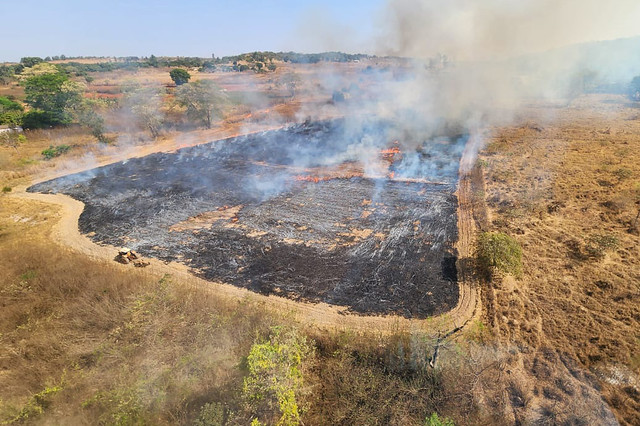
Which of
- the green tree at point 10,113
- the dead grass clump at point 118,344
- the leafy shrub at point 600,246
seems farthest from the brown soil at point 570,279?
the green tree at point 10,113

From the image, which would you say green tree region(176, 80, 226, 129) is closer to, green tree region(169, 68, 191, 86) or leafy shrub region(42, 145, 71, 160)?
leafy shrub region(42, 145, 71, 160)

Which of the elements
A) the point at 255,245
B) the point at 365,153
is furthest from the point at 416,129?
A: the point at 255,245

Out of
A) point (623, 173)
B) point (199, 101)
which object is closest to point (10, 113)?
point (199, 101)

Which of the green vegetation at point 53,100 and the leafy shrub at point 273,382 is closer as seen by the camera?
the leafy shrub at point 273,382

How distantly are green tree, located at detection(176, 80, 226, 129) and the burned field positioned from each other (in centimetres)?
990

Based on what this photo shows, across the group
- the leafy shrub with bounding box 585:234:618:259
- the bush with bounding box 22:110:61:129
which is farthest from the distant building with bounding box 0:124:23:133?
the leafy shrub with bounding box 585:234:618:259

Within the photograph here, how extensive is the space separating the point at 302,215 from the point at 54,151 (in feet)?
89.6

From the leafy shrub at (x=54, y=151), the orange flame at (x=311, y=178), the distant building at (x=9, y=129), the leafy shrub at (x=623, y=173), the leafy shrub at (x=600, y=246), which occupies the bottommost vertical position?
the leafy shrub at (x=600, y=246)

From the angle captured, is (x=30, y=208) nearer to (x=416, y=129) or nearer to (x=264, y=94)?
(x=416, y=129)

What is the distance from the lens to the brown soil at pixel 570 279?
8633 millimetres

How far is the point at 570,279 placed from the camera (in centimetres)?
1238

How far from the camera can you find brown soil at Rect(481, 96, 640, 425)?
8.63 m

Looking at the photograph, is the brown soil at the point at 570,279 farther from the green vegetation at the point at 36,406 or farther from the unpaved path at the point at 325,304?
the green vegetation at the point at 36,406

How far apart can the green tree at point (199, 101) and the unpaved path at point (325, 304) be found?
22.2m
